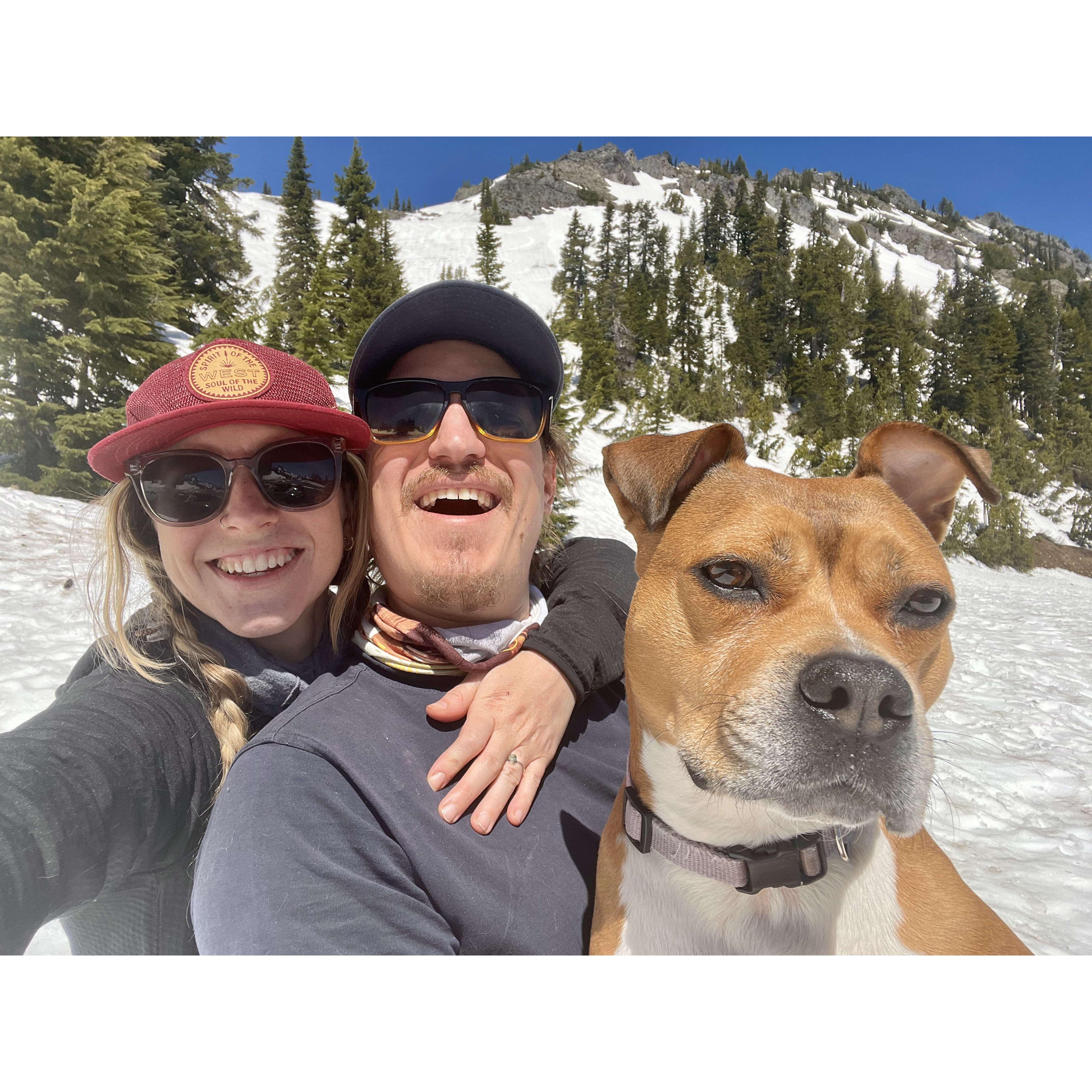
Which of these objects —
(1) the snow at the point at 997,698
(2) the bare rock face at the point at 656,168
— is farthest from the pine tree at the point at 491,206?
(1) the snow at the point at 997,698

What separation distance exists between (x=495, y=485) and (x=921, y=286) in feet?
56.8

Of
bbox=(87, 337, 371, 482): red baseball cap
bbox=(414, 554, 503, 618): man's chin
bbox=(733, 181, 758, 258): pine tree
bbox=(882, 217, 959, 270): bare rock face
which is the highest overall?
bbox=(733, 181, 758, 258): pine tree

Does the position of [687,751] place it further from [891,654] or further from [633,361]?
[633,361]

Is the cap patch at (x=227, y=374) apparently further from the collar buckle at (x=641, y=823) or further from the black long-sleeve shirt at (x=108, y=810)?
the collar buckle at (x=641, y=823)

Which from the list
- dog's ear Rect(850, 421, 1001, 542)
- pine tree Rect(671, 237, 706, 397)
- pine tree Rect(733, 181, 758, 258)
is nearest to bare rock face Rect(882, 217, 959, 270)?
pine tree Rect(733, 181, 758, 258)

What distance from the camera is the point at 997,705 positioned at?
15.7 ft

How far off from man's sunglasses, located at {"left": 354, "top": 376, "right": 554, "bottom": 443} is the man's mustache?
5.4 inches

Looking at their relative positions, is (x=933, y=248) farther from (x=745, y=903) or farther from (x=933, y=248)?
(x=745, y=903)

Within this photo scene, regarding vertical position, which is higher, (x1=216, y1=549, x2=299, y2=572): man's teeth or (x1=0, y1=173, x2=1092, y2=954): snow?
(x1=216, y1=549, x2=299, y2=572): man's teeth

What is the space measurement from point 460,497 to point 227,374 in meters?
0.91

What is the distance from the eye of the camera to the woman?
158cm

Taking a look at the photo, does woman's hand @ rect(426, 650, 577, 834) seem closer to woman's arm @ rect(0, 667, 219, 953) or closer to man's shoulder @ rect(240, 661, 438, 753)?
man's shoulder @ rect(240, 661, 438, 753)

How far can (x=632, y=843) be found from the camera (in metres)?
1.83

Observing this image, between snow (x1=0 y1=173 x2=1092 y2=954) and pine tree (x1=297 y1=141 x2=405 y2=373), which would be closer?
snow (x1=0 y1=173 x2=1092 y2=954)
